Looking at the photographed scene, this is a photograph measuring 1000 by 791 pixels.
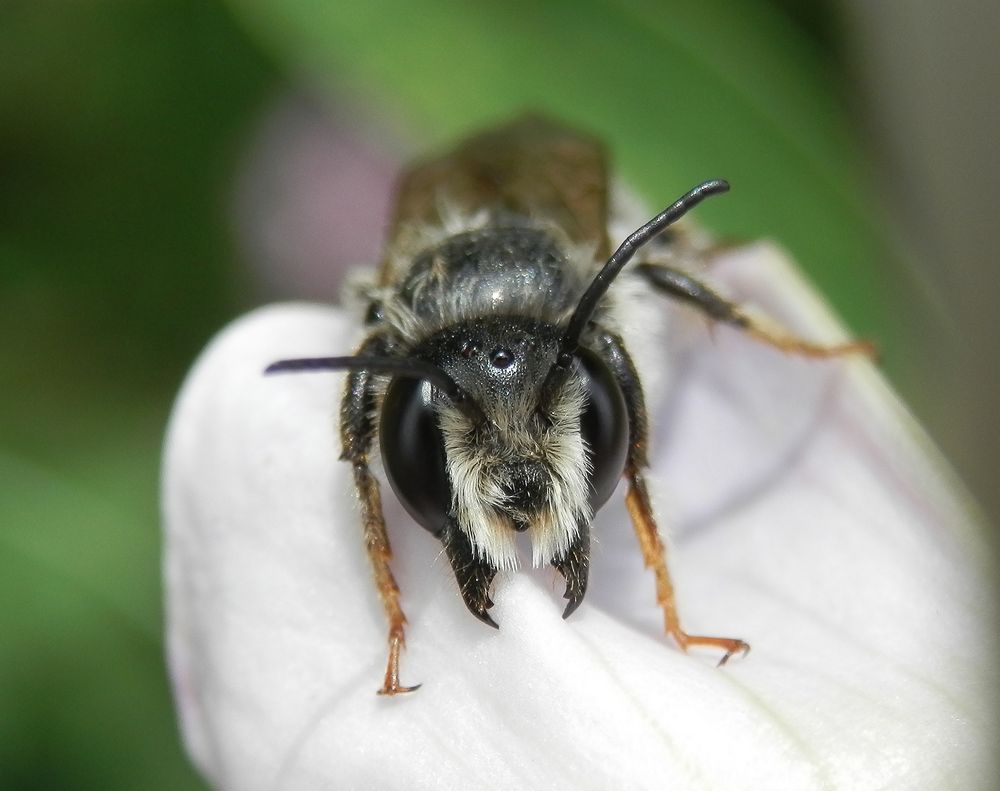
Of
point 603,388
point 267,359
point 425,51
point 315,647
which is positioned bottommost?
point 315,647

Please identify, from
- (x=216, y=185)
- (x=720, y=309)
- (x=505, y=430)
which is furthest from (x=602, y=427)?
(x=216, y=185)

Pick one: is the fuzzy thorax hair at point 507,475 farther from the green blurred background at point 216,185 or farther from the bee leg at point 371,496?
the green blurred background at point 216,185

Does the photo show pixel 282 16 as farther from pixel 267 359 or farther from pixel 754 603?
pixel 754 603

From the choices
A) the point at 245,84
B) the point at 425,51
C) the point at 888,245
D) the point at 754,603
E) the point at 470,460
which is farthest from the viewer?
A: the point at 245,84

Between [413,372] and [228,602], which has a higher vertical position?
→ [413,372]

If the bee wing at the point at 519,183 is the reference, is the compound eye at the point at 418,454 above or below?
below

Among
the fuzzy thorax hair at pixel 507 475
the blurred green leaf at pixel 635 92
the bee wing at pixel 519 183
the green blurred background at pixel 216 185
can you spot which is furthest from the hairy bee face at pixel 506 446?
the blurred green leaf at pixel 635 92

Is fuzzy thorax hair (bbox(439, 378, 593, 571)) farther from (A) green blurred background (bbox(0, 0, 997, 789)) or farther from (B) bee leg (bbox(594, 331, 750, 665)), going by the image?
(A) green blurred background (bbox(0, 0, 997, 789))

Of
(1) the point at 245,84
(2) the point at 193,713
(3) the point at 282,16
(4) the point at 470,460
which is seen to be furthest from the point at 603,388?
(1) the point at 245,84
